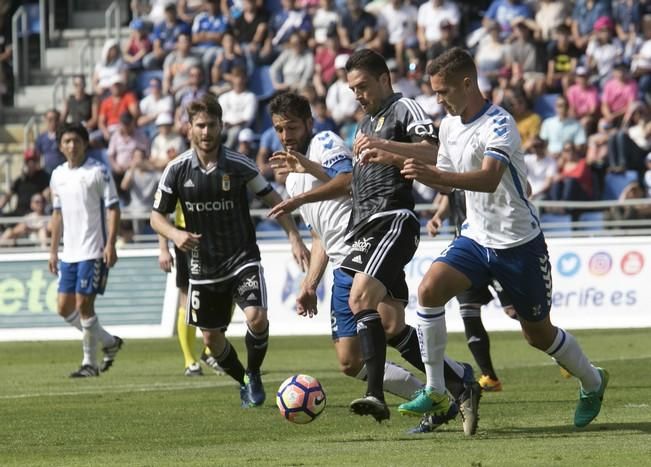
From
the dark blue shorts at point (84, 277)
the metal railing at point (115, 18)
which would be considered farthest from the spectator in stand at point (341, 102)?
the dark blue shorts at point (84, 277)

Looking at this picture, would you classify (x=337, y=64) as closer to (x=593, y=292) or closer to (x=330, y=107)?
(x=330, y=107)

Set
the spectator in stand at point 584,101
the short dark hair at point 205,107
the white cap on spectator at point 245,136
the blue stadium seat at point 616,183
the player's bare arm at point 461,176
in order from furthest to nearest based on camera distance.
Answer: the white cap on spectator at point 245,136, the spectator in stand at point 584,101, the blue stadium seat at point 616,183, the short dark hair at point 205,107, the player's bare arm at point 461,176

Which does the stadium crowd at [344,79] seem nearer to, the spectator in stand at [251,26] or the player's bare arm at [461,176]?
the spectator in stand at [251,26]

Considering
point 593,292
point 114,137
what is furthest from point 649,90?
point 114,137

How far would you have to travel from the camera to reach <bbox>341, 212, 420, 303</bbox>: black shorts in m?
9.45

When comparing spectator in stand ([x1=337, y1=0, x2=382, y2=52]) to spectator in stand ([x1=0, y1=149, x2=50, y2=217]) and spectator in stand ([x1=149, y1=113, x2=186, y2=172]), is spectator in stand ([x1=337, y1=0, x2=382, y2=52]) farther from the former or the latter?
spectator in stand ([x1=0, y1=149, x2=50, y2=217])

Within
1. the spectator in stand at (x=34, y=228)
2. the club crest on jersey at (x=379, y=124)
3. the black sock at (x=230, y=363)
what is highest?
the club crest on jersey at (x=379, y=124)

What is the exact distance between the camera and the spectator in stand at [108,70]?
93.8 ft

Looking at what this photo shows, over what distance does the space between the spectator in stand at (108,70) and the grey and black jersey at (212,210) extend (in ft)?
55.1

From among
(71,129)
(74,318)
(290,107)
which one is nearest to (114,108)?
(74,318)

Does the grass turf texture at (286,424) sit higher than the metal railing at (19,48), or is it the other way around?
the grass turf texture at (286,424)

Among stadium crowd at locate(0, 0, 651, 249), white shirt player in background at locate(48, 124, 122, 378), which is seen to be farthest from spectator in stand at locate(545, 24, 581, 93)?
white shirt player in background at locate(48, 124, 122, 378)

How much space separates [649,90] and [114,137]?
385 inches

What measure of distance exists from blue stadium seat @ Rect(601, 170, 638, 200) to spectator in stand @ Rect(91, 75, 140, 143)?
9503mm
